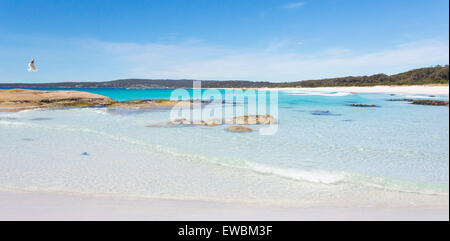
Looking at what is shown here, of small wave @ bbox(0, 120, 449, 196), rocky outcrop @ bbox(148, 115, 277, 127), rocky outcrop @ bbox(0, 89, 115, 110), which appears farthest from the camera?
rocky outcrop @ bbox(0, 89, 115, 110)

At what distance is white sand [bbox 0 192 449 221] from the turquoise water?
17.4 inches

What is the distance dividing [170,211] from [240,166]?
13.8ft

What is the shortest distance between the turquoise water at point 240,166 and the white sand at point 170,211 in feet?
1.45

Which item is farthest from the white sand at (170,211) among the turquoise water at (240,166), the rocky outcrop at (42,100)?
the rocky outcrop at (42,100)

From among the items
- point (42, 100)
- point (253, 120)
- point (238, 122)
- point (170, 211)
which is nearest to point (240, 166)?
point (170, 211)

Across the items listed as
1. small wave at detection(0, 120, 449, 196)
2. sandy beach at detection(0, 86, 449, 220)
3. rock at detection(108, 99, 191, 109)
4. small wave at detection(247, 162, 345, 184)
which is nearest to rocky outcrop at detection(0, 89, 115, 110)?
rock at detection(108, 99, 191, 109)

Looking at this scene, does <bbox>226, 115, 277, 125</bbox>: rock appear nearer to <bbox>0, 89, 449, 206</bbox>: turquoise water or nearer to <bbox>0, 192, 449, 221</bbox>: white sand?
<bbox>0, 89, 449, 206</bbox>: turquoise water

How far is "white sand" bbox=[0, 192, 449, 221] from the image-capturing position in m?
5.96

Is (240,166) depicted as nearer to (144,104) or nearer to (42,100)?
(144,104)

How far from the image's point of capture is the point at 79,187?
776 cm

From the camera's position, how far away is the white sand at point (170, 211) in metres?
5.96

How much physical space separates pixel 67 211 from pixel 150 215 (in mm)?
1965

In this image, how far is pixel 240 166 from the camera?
10000mm

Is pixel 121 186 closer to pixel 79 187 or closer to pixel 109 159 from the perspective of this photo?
pixel 79 187
